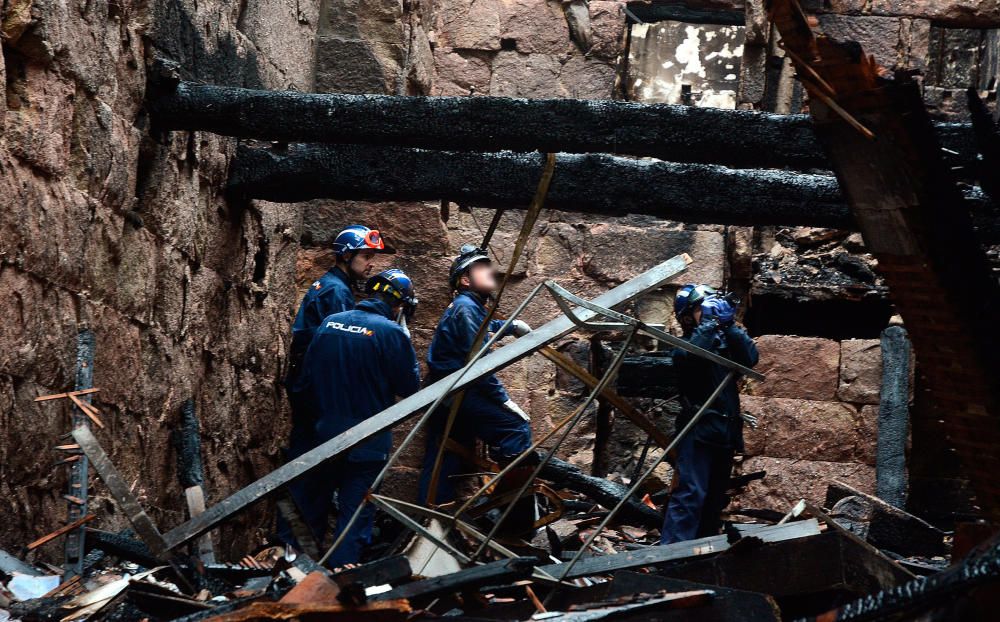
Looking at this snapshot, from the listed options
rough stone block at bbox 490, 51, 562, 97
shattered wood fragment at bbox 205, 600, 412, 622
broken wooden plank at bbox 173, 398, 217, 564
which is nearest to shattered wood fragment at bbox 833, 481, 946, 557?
broken wooden plank at bbox 173, 398, 217, 564

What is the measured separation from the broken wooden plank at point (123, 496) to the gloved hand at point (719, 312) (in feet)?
10.8

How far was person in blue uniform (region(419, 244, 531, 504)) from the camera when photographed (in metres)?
7.40

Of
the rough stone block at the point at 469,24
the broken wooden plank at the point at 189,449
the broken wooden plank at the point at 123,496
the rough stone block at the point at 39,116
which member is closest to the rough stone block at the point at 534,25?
the rough stone block at the point at 469,24

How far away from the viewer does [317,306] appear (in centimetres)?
717

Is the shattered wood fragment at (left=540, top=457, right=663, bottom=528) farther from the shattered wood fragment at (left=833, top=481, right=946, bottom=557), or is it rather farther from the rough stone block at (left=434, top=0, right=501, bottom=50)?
the rough stone block at (left=434, top=0, right=501, bottom=50)

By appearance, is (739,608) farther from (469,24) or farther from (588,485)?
(469,24)

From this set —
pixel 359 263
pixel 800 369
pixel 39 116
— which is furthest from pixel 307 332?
pixel 800 369

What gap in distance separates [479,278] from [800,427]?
3.12 m

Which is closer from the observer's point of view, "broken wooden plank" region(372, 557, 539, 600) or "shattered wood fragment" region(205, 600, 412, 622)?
"shattered wood fragment" region(205, 600, 412, 622)

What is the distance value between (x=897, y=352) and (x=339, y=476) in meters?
4.47

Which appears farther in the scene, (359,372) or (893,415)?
(893,415)

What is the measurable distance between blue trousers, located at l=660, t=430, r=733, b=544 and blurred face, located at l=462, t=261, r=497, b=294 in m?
1.51

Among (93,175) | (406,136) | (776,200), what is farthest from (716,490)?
(93,175)

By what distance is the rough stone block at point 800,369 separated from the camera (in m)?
9.36
